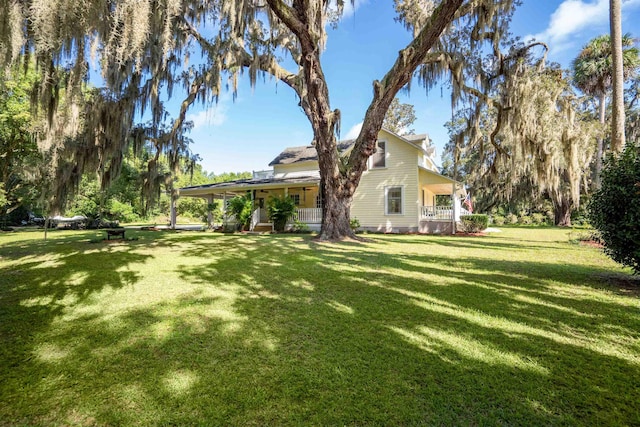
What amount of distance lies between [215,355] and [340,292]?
2190mm

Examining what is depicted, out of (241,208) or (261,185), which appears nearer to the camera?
(241,208)

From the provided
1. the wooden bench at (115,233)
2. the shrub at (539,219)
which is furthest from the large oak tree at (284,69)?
the shrub at (539,219)

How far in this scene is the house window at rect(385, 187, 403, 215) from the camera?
16359 millimetres

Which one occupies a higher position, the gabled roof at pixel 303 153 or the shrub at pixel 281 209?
the gabled roof at pixel 303 153

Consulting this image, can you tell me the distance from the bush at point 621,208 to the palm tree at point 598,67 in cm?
1751

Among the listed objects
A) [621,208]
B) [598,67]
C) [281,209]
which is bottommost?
[621,208]

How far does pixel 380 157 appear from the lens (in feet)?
55.6

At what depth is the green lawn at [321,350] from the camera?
1.86 m

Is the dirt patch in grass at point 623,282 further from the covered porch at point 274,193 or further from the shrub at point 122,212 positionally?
the shrub at point 122,212

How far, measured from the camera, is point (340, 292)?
4352 mm

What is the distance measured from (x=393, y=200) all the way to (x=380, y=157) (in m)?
2.64

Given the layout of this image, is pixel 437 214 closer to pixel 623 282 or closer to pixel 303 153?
pixel 303 153

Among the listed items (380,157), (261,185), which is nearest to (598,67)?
(380,157)

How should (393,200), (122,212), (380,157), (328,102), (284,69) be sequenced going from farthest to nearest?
(122,212) → (380,157) → (393,200) → (284,69) → (328,102)
